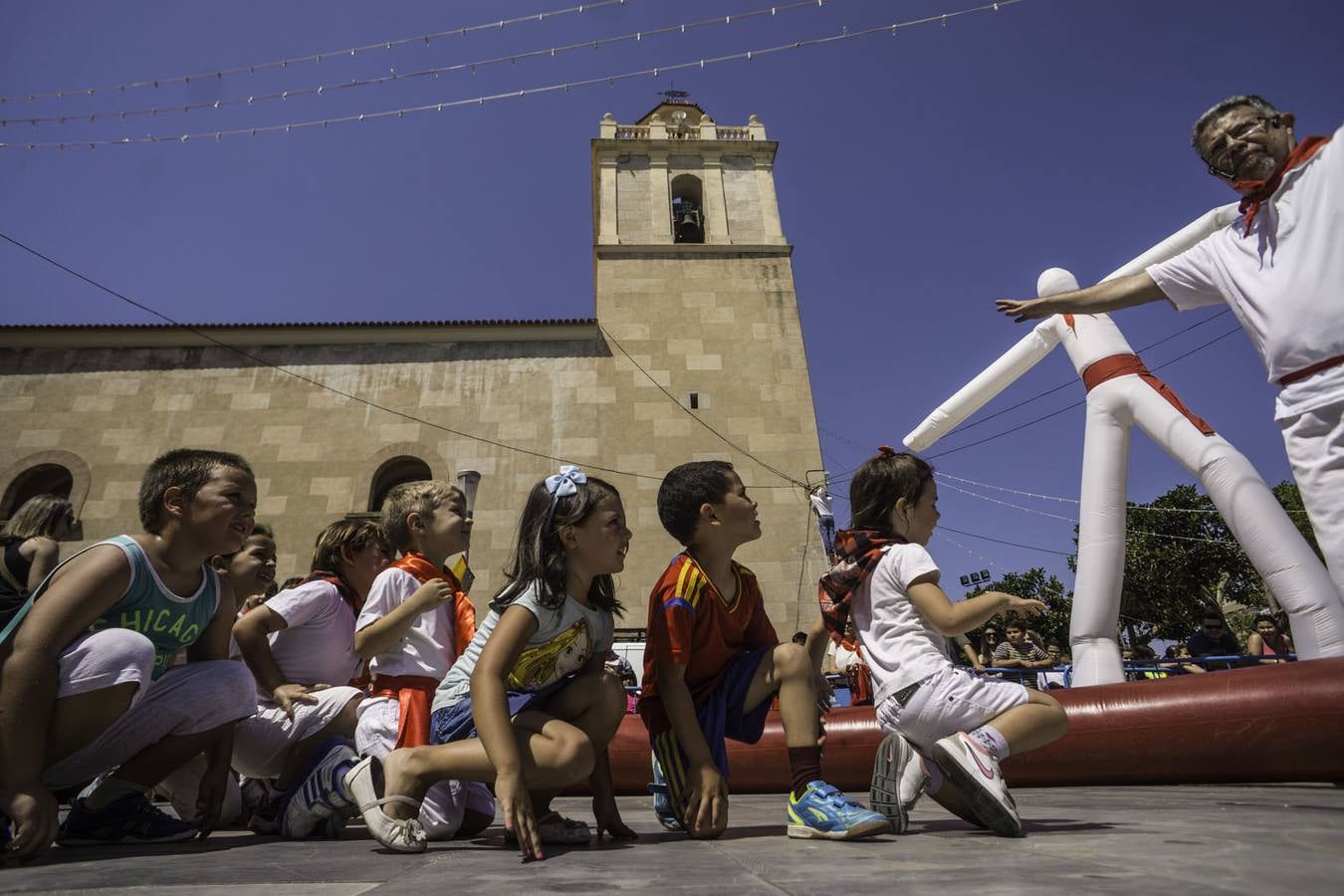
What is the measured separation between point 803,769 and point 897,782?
0.89 feet

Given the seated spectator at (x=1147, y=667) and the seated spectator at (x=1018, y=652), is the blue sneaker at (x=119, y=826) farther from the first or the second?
the seated spectator at (x=1018, y=652)

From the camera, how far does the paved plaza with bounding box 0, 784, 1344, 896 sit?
1120 mm

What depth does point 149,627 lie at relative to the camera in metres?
2.05

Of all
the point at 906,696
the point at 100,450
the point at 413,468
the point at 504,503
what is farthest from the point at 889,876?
the point at 100,450

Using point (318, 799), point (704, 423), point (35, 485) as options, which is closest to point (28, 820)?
point (318, 799)

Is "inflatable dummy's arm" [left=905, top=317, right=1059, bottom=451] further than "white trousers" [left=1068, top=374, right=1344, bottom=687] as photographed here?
Yes

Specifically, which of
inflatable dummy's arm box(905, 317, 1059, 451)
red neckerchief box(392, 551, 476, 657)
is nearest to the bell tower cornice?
inflatable dummy's arm box(905, 317, 1059, 451)

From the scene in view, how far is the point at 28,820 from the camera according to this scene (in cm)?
157

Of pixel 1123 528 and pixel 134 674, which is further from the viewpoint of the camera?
pixel 1123 528

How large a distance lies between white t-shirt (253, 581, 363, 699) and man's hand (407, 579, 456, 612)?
0.55 m

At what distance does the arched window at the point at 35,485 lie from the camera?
1127 cm

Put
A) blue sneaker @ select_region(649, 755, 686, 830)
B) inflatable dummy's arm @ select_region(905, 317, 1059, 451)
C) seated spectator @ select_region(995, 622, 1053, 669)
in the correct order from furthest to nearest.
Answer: seated spectator @ select_region(995, 622, 1053, 669) < inflatable dummy's arm @ select_region(905, 317, 1059, 451) < blue sneaker @ select_region(649, 755, 686, 830)

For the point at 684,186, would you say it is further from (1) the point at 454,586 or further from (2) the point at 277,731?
(2) the point at 277,731

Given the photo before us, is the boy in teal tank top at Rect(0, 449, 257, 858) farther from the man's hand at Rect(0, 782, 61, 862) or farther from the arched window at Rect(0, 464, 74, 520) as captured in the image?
the arched window at Rect(0, 464, 74, 520)
